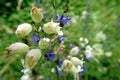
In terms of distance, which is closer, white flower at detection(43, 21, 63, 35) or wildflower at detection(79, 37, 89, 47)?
white flower at detection(43, 21, 63, 35)

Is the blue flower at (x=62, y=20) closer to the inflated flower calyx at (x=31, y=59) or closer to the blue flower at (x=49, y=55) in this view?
the blue flower at (x=49, y=55)

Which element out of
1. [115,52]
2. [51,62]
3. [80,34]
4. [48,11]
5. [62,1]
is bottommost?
[115,52]

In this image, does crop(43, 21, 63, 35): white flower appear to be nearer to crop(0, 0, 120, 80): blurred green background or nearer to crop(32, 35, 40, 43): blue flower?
crop(32, 35, 40, 43): blue flower

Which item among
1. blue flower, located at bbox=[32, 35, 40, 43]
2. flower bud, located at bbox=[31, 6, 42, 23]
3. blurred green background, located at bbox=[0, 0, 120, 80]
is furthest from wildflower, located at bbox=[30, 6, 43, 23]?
blurred green background, located at bbox=[0, 0, 120, 80]

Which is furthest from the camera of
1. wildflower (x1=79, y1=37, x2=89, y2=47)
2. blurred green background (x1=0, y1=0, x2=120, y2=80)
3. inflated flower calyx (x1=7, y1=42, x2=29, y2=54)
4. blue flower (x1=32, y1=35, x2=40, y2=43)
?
blurred green background (x1=0, y1=0, x2=120, y2=80)

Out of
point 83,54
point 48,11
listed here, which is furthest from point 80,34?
point 48,11

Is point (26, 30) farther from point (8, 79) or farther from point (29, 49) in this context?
point (8, 79)

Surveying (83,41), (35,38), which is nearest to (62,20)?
(35,38)

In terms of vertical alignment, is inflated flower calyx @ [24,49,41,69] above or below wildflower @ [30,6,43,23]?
below
